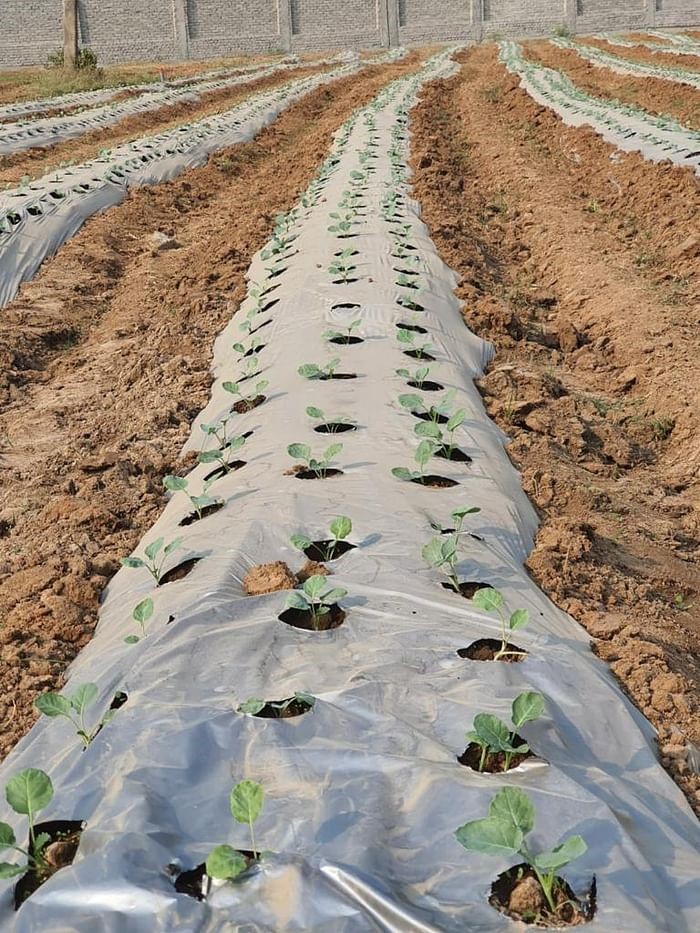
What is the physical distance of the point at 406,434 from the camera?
416 centimetres

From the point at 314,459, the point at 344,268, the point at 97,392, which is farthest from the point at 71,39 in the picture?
the point at 314,459

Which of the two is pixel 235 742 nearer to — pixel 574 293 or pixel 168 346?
pixel 168 346

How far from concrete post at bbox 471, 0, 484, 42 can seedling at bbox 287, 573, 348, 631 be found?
43.3m

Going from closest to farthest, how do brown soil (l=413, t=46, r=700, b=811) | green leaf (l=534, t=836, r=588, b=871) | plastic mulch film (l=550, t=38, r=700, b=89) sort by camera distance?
1. green leaf (l=534, t=836, r=588, b=871)
2. brown soil (l=413, t=46, r=700, b=811)
3. plastic mulch film (l=550, t=38, r=700, b=89)

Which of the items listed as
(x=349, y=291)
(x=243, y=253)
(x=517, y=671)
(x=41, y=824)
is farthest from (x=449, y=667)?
(x=243, y=253)

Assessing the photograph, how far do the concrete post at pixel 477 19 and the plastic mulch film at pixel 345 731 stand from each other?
1639 inches

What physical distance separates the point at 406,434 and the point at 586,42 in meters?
39.1

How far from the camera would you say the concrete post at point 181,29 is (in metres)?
37.8

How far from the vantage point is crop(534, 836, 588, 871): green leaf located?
66.3 inches

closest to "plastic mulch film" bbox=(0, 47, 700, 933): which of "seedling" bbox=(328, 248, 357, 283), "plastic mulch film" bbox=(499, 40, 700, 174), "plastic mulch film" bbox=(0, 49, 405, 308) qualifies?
"seedling" bbox=(328, 248, 357, 283)

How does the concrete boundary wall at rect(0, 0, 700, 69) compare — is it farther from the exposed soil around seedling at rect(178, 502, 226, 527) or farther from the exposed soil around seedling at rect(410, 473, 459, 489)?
the exposed soil around seedling at rect(410, 473, 459, 489)

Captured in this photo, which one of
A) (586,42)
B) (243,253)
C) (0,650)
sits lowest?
(0,650)

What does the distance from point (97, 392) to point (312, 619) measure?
3.71m

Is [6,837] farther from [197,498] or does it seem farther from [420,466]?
[420,466]
